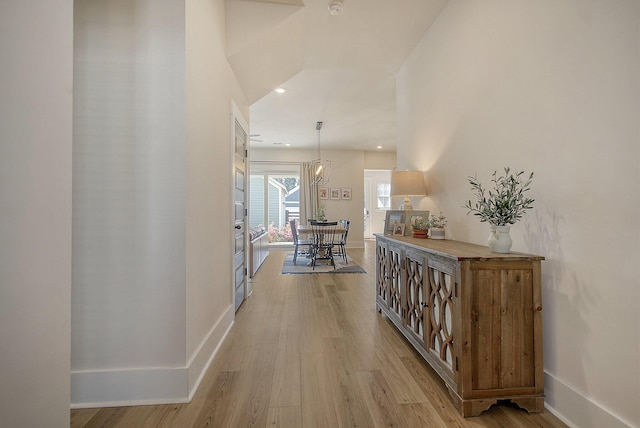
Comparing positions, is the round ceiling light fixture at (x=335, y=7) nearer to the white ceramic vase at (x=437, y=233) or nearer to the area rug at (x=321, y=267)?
the white ceramic vase at (x=437, y=233)

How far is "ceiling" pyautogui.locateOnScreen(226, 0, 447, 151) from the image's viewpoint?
2498 millimetres

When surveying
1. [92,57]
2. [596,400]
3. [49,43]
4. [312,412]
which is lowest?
[312,412]

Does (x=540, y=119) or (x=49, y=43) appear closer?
(x=49, y=43)

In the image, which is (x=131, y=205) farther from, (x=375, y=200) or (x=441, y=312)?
(x=375, y=200)

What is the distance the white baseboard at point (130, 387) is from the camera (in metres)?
1.55

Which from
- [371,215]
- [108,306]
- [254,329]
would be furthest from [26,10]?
[371,215]

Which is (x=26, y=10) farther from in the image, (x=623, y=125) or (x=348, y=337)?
(x=348, y=337)

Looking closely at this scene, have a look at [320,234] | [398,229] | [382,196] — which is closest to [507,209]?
[398,229]

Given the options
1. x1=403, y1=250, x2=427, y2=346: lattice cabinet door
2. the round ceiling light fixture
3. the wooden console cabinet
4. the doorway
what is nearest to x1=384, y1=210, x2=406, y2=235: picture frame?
x1=403, y1=250, x2=427, y2=346: lattice cabinet door

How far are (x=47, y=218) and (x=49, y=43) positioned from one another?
50 cm

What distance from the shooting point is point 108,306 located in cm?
158

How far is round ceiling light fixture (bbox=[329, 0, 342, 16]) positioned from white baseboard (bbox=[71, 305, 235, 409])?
116 inches

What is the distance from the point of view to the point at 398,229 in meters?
2.83

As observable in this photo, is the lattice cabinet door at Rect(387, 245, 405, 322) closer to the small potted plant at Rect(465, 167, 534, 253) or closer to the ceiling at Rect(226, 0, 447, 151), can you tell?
the small potted plant at Rect(465, 167, 534, 253)
